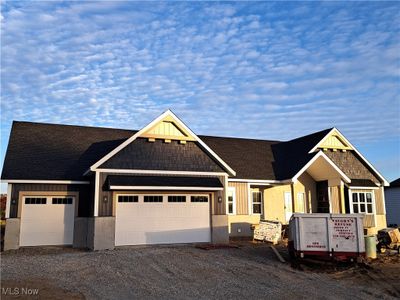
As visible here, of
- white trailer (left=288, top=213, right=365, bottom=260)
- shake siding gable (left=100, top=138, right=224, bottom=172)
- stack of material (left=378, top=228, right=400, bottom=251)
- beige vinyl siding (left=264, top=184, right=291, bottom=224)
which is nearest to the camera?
white trailer (left=288, top=213, right=365, bottom=260)

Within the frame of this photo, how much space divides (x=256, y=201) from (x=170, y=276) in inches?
482

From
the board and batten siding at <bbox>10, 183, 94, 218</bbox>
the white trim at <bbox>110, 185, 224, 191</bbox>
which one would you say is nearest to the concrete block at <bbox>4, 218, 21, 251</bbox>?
the board and batten siding at <bbox>10, 183, 94, 218</bbox>

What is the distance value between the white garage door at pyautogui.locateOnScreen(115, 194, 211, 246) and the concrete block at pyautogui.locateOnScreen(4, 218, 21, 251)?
4.51 meters

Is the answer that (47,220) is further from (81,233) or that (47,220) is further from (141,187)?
(141,187)

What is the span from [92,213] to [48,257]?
3.28 m

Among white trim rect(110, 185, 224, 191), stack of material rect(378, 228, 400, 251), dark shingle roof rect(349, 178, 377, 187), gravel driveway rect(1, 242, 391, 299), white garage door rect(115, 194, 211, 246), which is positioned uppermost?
dark shingle roof rect(349, 178, 377, 187)

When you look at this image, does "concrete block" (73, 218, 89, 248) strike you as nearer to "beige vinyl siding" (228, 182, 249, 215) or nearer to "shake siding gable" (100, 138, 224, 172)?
"shake siding gable" (100, 138, 224, 172)

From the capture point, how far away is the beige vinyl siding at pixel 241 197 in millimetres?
22000

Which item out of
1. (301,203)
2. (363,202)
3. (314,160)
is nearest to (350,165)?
(363,202)

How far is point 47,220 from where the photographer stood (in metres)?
18.6

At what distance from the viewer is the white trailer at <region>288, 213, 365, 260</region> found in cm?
1336

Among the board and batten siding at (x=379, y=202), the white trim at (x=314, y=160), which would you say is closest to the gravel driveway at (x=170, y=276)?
the white trim at (x=314, y=160)

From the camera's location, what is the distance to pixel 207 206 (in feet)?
64.3

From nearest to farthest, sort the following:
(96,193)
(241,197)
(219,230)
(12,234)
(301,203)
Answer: (96,193)
(12,234)
(219,230)
(241,197)
(301,203)
